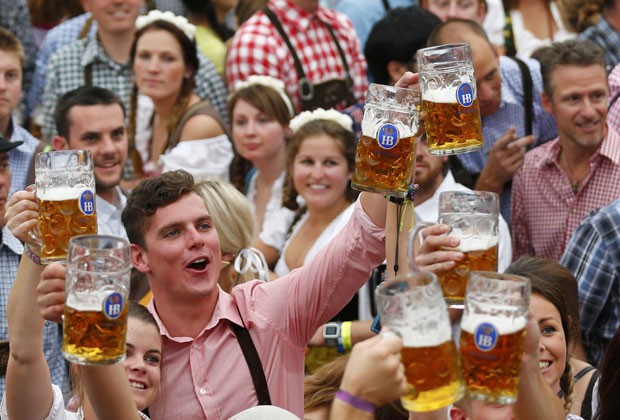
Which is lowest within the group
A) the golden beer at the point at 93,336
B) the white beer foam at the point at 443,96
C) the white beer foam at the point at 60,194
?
the golden beer at the point at 93,336

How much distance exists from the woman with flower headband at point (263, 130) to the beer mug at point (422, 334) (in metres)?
3.36

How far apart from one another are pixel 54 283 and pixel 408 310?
96 centimetres

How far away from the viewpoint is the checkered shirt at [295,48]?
6.29 m

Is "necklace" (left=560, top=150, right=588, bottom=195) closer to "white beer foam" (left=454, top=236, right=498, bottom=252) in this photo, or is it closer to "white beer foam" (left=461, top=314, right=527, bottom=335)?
"white beer foam" (left=454, top=236, right=498, bottom=252)

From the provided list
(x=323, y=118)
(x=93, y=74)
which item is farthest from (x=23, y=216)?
(x=93, y=74)

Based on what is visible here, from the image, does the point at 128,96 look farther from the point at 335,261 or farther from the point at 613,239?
the point at 335,261

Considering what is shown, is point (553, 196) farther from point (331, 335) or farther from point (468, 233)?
point (468, 233)

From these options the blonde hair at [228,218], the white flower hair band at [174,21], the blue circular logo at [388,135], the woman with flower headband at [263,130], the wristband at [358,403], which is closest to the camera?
the wristband at [358,403]

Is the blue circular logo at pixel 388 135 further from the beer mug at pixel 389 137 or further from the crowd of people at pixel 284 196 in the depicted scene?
the crowd of people at pixel 284 196

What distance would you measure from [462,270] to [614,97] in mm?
3163

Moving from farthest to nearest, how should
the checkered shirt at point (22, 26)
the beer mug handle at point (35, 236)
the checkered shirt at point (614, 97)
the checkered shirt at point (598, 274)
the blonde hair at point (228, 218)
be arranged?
the checkered shirt at point (22, 26), the checkered shirt at point (614, 97), the checkered shirt at point (598, 274), the blonde hair at point (228, 218), the beer mug handle at point (35, 236)

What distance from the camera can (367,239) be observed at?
339 cm

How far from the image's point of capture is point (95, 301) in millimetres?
2758

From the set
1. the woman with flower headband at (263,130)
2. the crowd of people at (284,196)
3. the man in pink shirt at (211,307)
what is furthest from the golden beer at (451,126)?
the woman with flower headband at (263,130)
